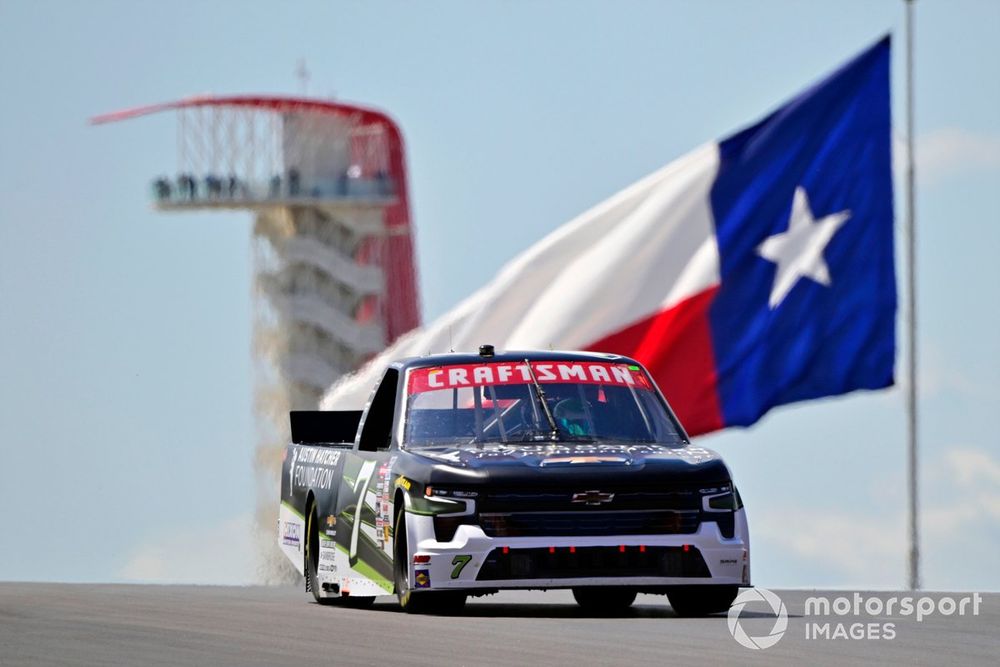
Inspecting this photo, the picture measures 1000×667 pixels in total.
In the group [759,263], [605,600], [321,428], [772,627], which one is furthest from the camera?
[759,263]

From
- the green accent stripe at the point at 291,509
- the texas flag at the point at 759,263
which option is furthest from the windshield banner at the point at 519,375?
the texas flag at the point at 759,263

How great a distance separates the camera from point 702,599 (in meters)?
14.6

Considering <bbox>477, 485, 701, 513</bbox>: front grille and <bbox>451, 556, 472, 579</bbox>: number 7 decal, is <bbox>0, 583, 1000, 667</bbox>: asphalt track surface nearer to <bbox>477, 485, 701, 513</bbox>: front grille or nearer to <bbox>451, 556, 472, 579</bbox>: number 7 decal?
<bbox>451, 556, 472, 579</bbox>: number 7 decal

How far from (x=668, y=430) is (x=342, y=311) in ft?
307

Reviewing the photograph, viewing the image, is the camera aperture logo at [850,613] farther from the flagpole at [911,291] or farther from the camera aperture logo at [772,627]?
the flagpole at [911,291]

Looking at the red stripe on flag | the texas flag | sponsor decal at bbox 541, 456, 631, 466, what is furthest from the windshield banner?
the texas flag

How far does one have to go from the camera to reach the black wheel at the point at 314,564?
1659 centimetres

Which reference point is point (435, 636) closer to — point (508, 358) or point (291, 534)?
point (508, 358)

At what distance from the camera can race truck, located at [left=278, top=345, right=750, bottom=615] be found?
14.1m

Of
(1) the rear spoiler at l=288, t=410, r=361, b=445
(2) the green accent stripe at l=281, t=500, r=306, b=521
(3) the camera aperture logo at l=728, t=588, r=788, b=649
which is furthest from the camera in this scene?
(1) the rear spoiler at l=288, t=410, r=361, b=445

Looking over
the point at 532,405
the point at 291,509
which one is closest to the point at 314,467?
the point at 291,509

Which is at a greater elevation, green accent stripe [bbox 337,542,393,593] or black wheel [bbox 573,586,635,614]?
green accent stripe [bbox 337,542,393,593]

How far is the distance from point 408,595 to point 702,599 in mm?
1669

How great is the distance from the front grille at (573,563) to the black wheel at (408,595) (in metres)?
0.48
